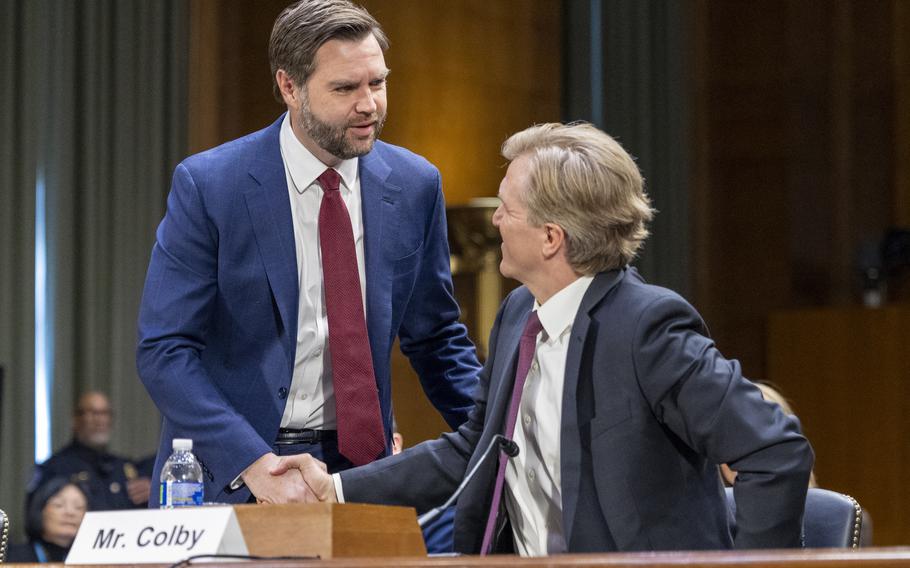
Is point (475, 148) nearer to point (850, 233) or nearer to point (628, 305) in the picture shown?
point (850, 233)

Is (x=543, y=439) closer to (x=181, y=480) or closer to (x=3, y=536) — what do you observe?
(x=181, y=480)

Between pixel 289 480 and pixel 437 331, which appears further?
pixel 437 331

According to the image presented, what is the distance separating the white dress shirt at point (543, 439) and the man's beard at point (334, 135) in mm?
638

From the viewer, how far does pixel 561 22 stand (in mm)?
8656

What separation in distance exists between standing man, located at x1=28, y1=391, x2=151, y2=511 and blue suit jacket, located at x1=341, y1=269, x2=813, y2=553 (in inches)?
173

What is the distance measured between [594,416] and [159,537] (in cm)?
78

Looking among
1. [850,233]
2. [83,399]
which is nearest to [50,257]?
[83,399]

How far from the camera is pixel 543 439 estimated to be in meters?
2.43

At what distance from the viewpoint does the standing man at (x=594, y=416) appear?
2176mm

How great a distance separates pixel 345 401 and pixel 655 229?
575cm

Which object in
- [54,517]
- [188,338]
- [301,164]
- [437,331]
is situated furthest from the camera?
[54,517]

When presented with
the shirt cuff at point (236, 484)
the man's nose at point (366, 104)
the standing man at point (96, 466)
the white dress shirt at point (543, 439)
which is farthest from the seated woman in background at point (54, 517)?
the white dress shirt at point (543, 439)

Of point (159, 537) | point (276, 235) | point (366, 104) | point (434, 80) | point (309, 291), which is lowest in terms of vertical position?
point (159, 537)

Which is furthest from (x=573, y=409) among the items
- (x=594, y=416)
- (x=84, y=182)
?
(x=84, y=182)
